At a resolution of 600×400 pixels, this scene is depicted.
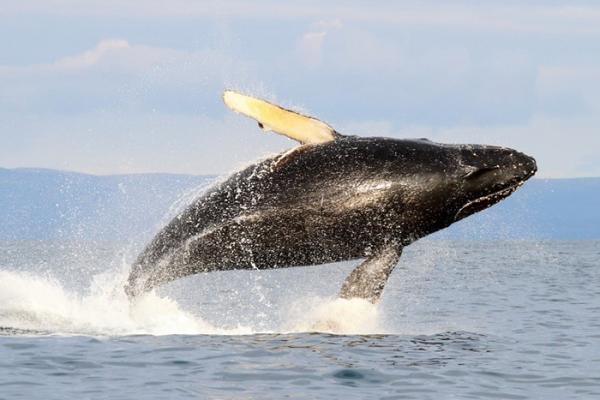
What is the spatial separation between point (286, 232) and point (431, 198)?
2385 millimetres

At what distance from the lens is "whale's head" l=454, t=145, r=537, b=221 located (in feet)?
62.0

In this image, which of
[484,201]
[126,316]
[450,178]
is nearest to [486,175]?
[484,201]

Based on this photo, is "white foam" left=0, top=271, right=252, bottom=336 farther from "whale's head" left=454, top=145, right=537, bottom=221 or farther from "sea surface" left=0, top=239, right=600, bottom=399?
"whale's head" left=454, top=145, right=537, bottom=221

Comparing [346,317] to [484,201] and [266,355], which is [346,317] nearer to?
[266,355]

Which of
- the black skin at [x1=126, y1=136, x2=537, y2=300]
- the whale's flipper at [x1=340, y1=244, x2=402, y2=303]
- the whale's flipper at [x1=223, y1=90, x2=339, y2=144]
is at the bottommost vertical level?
the whale's flipper at [x1=340, y1=244, x2=402, y2=303]

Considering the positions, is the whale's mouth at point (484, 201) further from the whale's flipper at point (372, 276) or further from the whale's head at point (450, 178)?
the whale's flipper at point (372, 276)

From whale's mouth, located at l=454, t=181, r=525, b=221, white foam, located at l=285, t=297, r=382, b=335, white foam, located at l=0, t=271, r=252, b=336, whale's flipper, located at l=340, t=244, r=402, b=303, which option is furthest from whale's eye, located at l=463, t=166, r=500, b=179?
white foam, located at l=0, t=271, r=252, b=336

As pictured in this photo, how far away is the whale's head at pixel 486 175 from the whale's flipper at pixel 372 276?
51.9 inches

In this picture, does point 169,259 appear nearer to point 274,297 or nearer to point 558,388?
point 558,388

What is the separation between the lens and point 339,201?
18.6 m

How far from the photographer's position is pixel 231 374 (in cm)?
1631

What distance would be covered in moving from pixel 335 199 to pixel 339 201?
0.07m

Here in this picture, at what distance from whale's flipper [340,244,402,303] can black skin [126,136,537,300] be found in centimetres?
5

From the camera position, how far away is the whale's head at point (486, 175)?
62.0ft
